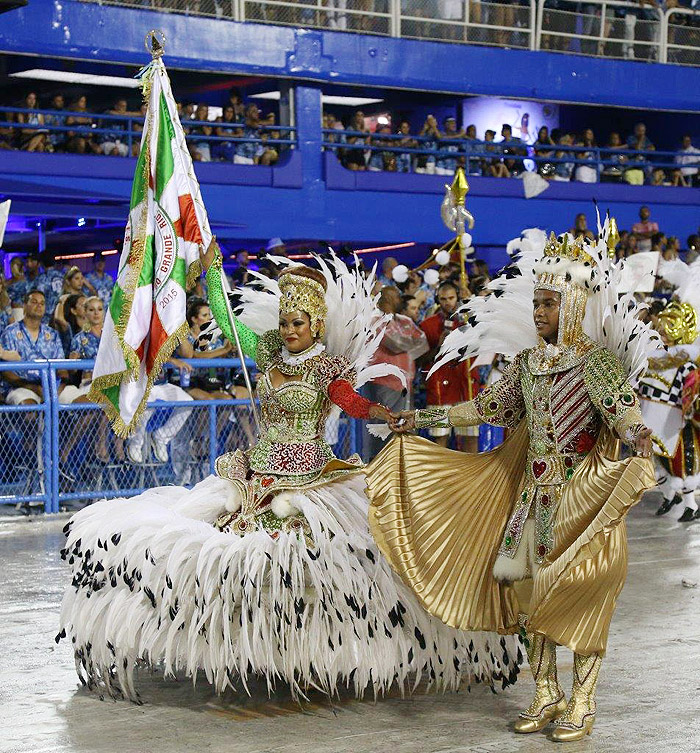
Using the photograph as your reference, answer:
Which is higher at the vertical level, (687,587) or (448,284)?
(448,284)

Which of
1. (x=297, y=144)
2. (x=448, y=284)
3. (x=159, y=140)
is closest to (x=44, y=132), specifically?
(x=297, y=144)

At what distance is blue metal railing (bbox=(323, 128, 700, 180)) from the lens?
2317cm

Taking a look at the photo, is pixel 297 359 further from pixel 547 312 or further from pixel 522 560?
pixel 522 560

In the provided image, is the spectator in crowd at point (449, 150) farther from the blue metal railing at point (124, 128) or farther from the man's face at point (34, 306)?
the man's face at point (34, 306)

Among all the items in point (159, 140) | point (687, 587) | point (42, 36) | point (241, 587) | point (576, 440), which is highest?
point (42, 36)

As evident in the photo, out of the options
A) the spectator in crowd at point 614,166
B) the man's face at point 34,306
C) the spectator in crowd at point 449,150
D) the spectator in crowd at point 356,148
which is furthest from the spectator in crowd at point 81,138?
the spectator in crowd at point 614,166

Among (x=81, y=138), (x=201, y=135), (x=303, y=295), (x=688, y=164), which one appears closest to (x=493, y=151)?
(x=688, y=164)

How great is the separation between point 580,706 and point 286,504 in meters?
1.58

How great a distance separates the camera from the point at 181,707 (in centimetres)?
608

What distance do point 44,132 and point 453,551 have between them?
1502 cm

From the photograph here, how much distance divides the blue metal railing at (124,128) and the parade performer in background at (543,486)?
536 inches

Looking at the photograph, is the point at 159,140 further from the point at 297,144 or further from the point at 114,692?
the point at 297,144

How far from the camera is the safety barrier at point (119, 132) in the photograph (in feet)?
63.4

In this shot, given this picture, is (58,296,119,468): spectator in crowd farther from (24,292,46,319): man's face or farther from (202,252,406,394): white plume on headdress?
(202,252,406,394): white plume on headdress
